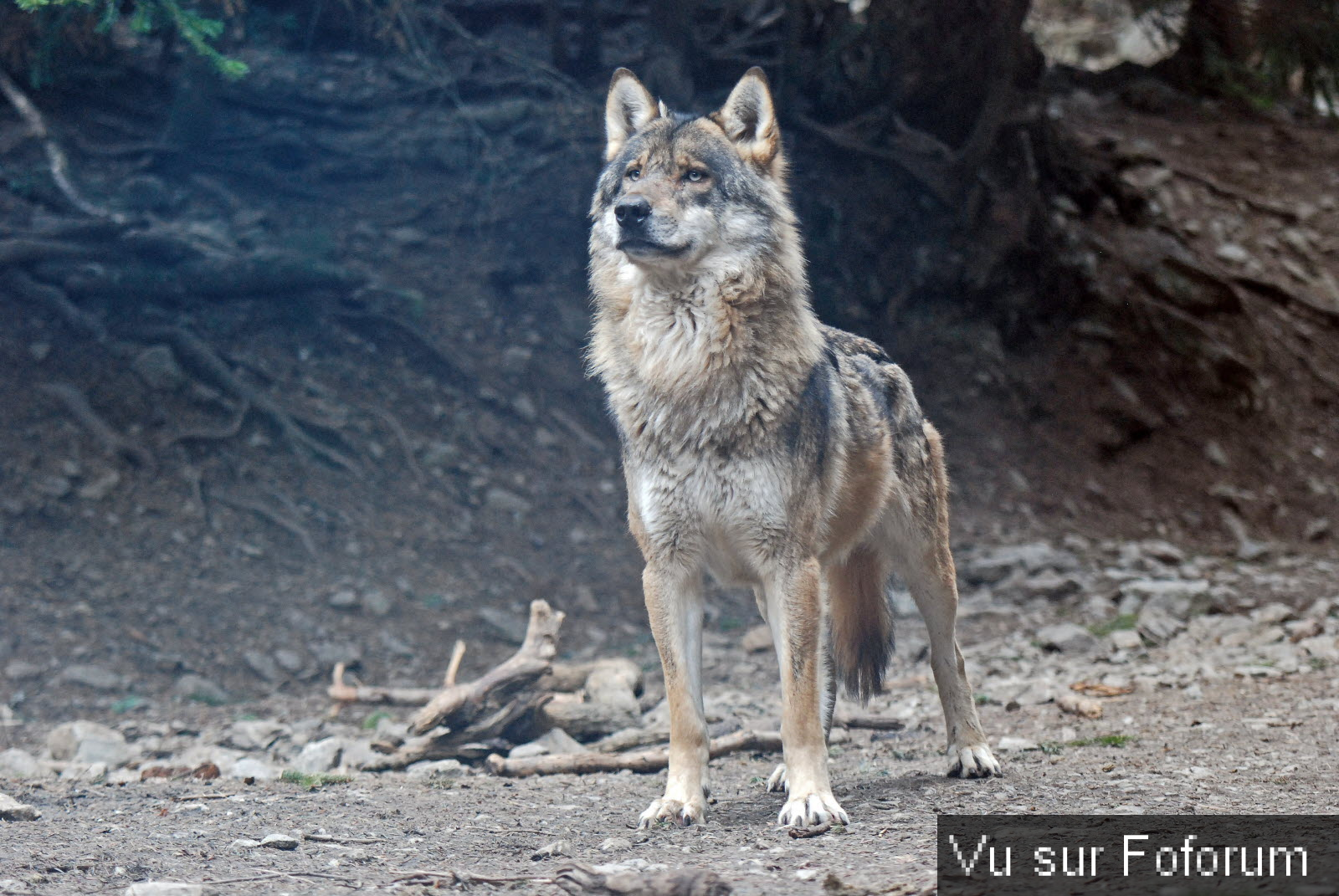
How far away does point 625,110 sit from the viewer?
15.5 feet

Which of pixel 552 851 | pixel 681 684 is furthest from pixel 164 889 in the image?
A: pixel 681 684

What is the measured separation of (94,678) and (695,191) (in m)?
4.91

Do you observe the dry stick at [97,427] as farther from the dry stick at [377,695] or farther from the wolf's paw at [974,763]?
Result: the wolf's paw at [974,763]

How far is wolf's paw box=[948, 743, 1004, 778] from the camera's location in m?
4.46

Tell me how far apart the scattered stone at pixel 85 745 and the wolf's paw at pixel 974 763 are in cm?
405

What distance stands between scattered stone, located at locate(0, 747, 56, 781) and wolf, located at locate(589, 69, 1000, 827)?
305 cm

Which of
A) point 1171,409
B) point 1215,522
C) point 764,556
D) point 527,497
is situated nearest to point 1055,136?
point 1171,409

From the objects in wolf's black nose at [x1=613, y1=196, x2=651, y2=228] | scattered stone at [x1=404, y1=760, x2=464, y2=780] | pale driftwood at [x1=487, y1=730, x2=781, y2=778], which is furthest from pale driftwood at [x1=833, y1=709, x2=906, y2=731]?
wolf's black nose at [x1=613, y1=196, x2=651, y2=228]

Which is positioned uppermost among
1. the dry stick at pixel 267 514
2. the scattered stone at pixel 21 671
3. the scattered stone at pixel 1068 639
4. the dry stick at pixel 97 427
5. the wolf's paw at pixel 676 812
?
the dry stick at pixel 97 427

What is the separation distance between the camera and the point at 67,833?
3.63m

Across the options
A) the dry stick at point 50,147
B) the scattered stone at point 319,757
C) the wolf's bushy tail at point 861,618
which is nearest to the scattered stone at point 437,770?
the scattered stone at point 319,757

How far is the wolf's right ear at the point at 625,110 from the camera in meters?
4.66

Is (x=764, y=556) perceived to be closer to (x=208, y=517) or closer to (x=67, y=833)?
(x=67, y=833)

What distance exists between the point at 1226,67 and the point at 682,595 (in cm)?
1146
